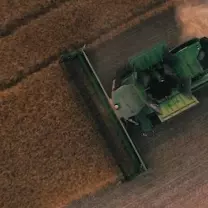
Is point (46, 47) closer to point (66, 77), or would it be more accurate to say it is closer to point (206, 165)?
point (66, 77)

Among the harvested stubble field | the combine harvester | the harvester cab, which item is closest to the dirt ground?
the harvested stubble field

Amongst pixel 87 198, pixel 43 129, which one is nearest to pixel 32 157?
pixel 43 129

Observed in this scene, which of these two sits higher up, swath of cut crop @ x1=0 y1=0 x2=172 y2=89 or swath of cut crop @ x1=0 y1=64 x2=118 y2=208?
swath of cut crop @ x1=0 y1=0 x2=172 y2=89

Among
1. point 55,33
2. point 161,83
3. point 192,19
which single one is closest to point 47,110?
point 55,33

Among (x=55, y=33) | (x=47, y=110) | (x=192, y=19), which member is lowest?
(x=47, y=110)

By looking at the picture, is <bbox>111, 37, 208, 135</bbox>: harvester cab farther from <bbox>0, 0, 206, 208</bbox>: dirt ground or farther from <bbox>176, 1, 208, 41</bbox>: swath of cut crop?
<bbox>0, 0, 206, 208</bbox>: dirt ground

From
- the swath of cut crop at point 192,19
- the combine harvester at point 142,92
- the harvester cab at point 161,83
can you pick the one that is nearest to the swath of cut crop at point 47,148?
the combine harvester at point 142,92

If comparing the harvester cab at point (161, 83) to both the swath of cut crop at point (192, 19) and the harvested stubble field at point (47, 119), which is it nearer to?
the swath of cut crop at point (192, 19)

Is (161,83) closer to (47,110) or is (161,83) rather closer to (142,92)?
(142,92)
